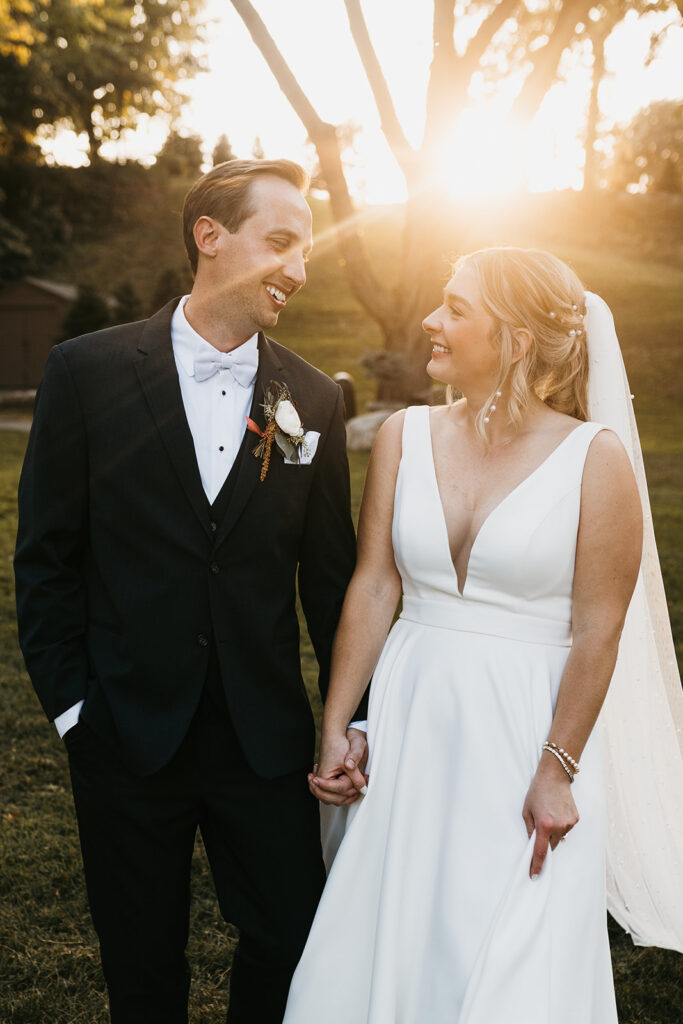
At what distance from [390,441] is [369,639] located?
668 mm

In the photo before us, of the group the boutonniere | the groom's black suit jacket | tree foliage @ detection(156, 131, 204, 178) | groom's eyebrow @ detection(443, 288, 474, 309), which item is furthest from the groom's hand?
tree foliage @ detection(156, 131, 204, 178)

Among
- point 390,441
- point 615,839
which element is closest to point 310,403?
point 390,441

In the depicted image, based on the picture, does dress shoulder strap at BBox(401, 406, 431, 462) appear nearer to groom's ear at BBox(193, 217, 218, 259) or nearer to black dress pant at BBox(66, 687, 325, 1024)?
groom's ear at BBox(193, 217, 218, 259)

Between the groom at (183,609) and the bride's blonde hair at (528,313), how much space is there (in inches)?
23.4

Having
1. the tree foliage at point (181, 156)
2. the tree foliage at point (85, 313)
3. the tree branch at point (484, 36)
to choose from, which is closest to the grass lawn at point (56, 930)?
the tree branch at point (484, 36)

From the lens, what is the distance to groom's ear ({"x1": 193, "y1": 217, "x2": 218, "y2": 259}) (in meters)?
2.88

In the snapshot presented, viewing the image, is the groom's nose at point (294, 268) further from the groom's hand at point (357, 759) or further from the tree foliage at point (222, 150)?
the tree foliage at point (222, 150)

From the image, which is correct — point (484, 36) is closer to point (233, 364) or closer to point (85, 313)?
point (233, 364)

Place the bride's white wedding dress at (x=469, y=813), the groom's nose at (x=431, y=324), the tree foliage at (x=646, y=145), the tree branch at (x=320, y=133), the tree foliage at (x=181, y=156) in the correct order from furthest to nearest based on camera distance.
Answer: the tree foliage at (x=646, y=145) < the tree foliage at (x=181, y=156) < the tree branch at (x=320, y=133) < the groom's nose at (x=431, y=324) < the bride's white wedding dress at (x=469, y=813)

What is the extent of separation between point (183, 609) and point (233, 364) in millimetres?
782

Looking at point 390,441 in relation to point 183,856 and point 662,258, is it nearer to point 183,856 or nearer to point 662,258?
point 183,856

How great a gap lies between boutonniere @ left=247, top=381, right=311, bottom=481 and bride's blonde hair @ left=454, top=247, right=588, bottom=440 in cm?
58

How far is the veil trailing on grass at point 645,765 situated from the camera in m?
3.25

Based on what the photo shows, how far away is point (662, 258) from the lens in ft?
124
